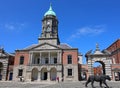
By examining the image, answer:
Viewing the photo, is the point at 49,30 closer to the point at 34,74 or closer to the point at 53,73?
the point at 53,73

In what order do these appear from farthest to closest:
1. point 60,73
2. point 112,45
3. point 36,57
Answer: point 112,45, point 36,57, point 60,73

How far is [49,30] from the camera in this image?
49.8 m

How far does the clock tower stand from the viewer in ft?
161

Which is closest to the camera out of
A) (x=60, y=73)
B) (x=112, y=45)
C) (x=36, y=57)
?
(x=60, y=73)

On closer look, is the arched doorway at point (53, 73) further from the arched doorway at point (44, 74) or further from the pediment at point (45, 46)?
the pediment at point (45, 46)

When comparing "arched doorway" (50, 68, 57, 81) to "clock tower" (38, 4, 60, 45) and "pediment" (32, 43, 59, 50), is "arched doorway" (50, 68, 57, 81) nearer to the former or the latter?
"pediment" (32, 43, 59, 50)

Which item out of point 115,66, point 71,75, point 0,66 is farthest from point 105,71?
point 0,66

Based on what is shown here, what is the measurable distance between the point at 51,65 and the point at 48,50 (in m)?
4.00

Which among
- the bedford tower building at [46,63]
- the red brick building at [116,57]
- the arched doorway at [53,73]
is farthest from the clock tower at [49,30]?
the red brick building at [116,57]

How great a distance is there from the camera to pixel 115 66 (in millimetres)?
43094

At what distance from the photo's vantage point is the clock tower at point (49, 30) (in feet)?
161

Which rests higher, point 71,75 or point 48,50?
point 48,50

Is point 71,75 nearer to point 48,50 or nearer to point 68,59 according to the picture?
point 68,59

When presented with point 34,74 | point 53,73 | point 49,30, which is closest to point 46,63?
point 53,73
